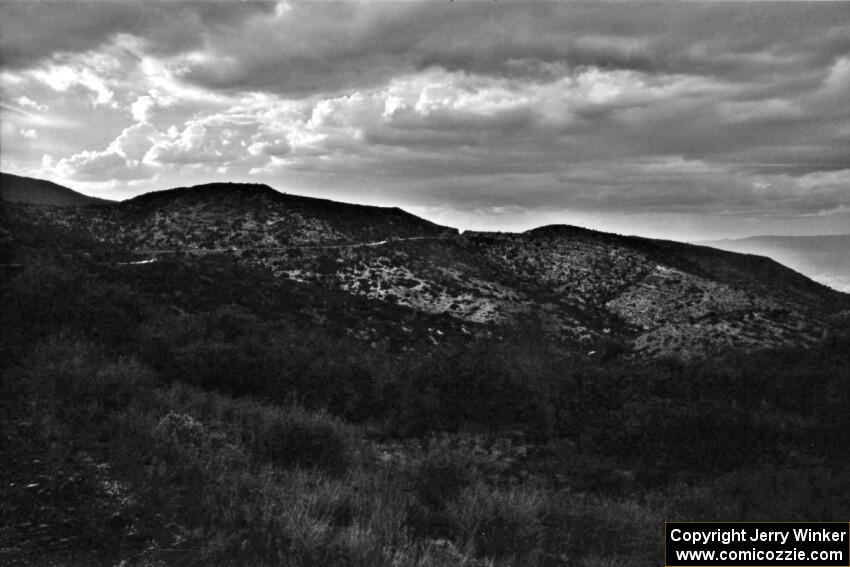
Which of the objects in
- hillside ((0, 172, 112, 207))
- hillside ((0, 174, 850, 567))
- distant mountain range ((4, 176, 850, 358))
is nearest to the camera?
hillside ((0, 174, 850, 567))

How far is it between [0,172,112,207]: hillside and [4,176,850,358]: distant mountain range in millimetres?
85578

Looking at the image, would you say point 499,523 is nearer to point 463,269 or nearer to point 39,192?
point 463,269

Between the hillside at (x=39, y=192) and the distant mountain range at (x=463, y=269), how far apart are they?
8558 cm

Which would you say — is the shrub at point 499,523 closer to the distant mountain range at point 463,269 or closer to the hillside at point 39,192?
the distant mountain range at point 463,269

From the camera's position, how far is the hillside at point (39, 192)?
117 m

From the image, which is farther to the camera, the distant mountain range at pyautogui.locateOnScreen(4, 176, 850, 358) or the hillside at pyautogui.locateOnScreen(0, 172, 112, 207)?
the hillside at pyautogui.locateOnScreen(0, 172, 112, 207)

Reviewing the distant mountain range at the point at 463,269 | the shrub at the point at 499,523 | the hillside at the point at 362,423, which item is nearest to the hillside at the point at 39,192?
the distant mountain range at the point at 463,269

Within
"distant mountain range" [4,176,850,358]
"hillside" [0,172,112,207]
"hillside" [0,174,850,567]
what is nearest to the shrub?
"hillside" [0,174,850,567]

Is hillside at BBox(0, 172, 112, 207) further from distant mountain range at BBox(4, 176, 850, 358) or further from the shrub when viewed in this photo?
the shrub

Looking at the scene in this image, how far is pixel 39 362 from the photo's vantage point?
12.0 m

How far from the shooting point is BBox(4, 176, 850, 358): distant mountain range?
2842 centimetres

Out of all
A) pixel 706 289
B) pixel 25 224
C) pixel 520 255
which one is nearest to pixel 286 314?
pixel 25 224

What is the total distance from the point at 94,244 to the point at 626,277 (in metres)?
35.9

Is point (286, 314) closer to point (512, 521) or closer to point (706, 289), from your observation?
point (512, 521)
